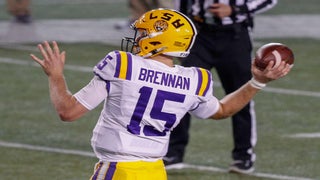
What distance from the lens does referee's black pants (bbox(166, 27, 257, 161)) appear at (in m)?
8.60

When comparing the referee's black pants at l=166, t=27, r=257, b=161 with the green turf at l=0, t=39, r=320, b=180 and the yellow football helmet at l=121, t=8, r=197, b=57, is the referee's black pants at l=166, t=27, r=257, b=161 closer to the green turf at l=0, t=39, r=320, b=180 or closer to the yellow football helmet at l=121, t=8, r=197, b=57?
the green turf at l=0, t=39, r=320, b=180

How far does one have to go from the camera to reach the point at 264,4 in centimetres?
884

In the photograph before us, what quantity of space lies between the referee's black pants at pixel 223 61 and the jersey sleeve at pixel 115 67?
8.97 feet

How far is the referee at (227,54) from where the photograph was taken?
8.61m

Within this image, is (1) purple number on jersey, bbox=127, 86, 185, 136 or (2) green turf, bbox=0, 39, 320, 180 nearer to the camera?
(1) purple number on jersey, bbox=127, 86, 185, 136

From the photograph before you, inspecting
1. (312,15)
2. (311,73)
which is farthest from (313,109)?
(312,15)

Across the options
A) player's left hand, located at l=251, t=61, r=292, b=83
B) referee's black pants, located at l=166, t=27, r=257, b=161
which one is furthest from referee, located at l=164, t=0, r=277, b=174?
player's left hand, located at l=251, t=61, r=292, b=83

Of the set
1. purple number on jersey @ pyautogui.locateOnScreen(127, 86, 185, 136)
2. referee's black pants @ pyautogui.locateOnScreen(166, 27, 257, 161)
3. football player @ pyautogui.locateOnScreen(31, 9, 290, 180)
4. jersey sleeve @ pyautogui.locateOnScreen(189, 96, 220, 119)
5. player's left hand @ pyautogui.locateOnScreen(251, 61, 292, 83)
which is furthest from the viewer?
referee's black pants @ pyautogui.locateOnScreen(166, 27, 257, 161)

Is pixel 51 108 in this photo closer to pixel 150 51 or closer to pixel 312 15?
pixel 150 51

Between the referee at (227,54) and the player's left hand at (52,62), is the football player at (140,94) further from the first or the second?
the referee at (227,54)

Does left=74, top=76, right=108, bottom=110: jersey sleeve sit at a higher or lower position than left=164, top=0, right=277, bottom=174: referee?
higher

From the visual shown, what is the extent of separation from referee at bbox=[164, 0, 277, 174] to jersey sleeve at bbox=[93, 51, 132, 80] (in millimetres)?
2718

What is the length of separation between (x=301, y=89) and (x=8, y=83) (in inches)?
129

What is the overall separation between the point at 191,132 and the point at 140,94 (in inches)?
172
